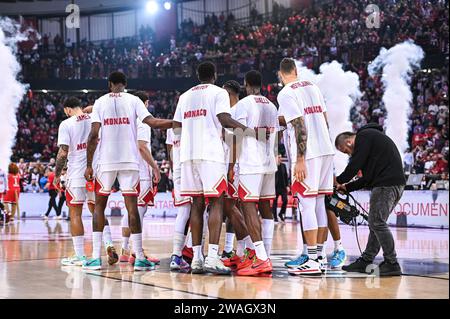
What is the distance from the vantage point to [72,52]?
34719mm

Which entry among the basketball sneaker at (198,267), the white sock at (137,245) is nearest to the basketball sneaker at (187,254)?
the white sock at (137,245)

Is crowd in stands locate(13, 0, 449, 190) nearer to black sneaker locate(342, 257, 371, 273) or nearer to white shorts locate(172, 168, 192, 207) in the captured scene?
black sneaker locate(342, 257, 371, 273)

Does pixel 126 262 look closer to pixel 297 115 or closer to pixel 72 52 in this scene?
pixel 297 115

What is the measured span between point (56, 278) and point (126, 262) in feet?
5.84

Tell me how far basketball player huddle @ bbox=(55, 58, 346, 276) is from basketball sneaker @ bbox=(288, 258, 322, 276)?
0.01 meters

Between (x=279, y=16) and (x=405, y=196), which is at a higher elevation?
(x=279, y=16)

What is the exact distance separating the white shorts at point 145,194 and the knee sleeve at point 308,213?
241 cm

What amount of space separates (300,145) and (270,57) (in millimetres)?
22884

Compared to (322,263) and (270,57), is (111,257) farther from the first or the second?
(270,57)

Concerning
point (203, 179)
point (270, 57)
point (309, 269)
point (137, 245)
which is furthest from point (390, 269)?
point (270, 57)

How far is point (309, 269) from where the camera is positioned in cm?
675

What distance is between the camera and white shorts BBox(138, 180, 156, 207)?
336 inches
